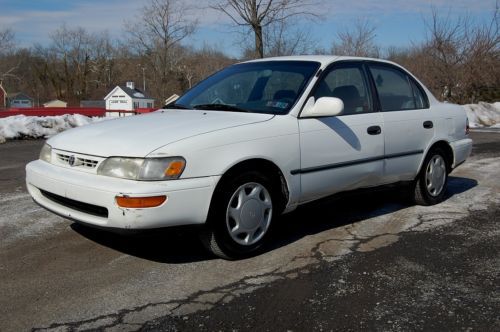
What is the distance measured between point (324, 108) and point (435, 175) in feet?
7.05

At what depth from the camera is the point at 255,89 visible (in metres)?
4.67

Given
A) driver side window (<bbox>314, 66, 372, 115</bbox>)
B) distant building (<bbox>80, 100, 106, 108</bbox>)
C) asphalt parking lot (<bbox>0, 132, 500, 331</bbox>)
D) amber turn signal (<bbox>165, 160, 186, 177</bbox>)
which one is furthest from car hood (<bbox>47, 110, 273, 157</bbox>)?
Answer: distant building (<bbox>80, 100, 106, 108</bbox>)

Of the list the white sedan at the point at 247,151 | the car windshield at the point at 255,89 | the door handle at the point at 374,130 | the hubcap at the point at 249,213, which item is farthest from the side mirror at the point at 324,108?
the hubcap at the point at 249,213

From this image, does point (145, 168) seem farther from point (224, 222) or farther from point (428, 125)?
point (428, 125)

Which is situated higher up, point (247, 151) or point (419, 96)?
point (419, 96)

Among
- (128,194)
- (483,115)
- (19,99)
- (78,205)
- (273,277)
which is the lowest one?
(273,277)

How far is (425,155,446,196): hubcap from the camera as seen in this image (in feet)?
18.5

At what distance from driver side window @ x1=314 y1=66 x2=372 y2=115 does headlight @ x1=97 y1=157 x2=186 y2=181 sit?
156 cm

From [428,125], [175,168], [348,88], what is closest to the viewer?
[175,168]

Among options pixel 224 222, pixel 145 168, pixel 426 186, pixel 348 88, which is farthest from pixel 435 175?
pixel 145 168

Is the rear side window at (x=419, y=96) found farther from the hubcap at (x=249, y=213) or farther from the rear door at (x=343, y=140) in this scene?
the hubcap at (x=249, y=213)

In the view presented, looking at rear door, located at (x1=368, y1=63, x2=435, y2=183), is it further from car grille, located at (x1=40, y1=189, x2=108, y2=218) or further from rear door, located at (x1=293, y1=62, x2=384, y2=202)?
car grille, located at (x1=40, y1=189, x2=108, y2=218)

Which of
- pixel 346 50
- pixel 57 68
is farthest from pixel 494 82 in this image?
pixel 57 68

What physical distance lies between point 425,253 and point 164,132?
228 centimetres
